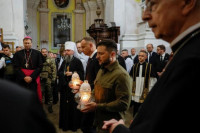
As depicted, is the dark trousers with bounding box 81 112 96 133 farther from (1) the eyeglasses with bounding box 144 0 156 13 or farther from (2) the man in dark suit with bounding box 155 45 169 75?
(2) the man in dark suit with bounding box 155 45 169 75

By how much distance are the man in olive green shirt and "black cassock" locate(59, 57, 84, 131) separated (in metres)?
2.31

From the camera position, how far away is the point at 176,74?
26.9 inches

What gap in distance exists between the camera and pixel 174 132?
0.65 meters

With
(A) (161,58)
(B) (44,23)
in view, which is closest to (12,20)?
(A) (161,58)

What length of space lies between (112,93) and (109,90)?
5cm

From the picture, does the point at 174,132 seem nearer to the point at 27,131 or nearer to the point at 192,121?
the point at 192,121

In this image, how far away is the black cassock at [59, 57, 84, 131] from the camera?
462cm

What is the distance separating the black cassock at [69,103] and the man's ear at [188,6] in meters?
3.90

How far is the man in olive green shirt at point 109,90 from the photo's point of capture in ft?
6.96

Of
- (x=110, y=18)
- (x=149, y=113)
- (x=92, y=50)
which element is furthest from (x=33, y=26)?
(x=149, y=113)

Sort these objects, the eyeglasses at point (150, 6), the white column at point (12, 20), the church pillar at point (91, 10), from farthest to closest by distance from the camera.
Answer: the church pillar at point (91, 10), the white column at point (12, 20), the eyeglasses at point (150, 6)

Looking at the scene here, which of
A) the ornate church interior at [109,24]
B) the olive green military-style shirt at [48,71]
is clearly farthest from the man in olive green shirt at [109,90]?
the ornate church interior at [109,24]

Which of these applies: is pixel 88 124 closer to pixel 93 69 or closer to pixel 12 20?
pixel 93 69

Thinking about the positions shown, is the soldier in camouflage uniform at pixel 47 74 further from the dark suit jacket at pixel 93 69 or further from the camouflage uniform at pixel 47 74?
the dark suit jacket at pixel 93 69
